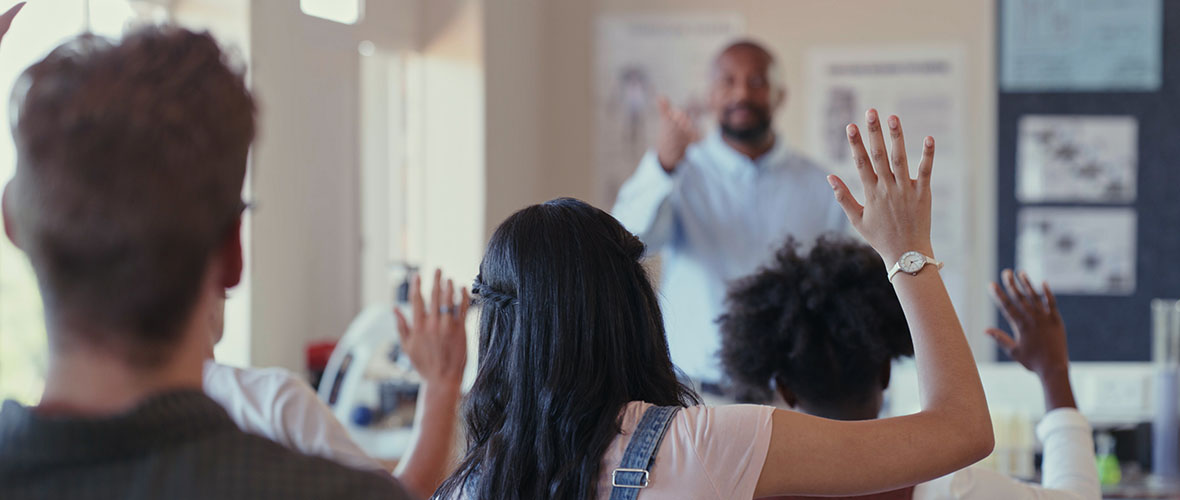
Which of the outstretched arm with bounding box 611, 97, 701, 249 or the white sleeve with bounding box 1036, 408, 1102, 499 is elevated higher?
the outstretched arm with bounding box 611, 97, 701, 249

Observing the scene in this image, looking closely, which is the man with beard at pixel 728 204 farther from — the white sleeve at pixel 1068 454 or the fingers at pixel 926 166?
the fingers at pixel 926 166

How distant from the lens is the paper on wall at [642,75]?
4.02 metres

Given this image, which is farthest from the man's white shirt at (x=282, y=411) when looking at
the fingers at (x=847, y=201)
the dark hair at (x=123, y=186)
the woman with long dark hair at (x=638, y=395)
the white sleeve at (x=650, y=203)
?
the white sleeve at (x=650, y=203)

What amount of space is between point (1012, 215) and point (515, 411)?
3.24m

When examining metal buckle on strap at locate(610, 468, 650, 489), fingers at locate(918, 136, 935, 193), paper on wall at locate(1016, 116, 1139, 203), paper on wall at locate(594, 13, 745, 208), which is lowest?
metal buckle on strap at locate(610, 468, 650, 489)

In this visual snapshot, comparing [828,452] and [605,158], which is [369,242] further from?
[828,452]

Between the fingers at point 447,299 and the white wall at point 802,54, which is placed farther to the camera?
Answer: the white wall at point 802,54

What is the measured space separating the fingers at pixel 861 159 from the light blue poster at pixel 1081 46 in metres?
3.09

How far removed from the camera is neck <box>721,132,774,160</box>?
126 inches

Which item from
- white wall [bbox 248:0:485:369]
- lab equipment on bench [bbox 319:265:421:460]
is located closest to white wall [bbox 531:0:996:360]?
white wall [bbox 248:0:485:369]

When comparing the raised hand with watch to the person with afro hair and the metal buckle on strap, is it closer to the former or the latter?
the metal buckle on strap

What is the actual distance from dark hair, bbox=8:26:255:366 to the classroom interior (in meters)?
2.53

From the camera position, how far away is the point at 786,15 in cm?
396

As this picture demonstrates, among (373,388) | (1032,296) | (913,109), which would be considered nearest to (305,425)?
(1032,296)
